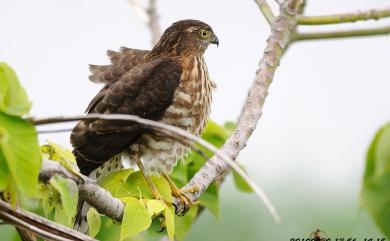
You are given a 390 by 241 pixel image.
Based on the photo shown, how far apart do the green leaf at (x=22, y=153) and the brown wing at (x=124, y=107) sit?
2.49m

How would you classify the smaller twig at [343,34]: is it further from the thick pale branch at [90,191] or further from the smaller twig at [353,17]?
the thick pale branch at [90,191]

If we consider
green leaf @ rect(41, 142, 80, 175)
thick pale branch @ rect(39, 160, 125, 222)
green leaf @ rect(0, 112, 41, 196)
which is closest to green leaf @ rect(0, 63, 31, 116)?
green leaf @ rect(0, 112, 41, 196)

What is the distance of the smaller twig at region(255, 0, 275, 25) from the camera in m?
4.51

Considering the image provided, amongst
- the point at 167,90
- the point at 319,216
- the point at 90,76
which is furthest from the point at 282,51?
the point at 319,216

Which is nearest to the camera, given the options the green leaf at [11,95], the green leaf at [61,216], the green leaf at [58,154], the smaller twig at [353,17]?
the green leaf at [11,95]

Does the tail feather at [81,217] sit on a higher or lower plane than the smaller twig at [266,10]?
lower

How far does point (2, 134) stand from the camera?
7.39ft

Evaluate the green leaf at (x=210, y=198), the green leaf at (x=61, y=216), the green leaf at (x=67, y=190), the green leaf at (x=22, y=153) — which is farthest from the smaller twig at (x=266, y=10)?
the green leaf at (x=22, y=153)

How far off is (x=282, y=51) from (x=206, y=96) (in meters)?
1.23

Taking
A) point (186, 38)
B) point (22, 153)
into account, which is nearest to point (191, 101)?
point (186, 38)

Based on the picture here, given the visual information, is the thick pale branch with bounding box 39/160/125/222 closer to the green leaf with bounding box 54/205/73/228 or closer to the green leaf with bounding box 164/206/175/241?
the green leaf with bounding box 54/205/73/228

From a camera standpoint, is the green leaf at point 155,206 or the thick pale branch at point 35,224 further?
the green leaf at point 155,206

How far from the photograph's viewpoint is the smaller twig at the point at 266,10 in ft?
14.8

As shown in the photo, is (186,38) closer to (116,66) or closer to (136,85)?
(116,66)
